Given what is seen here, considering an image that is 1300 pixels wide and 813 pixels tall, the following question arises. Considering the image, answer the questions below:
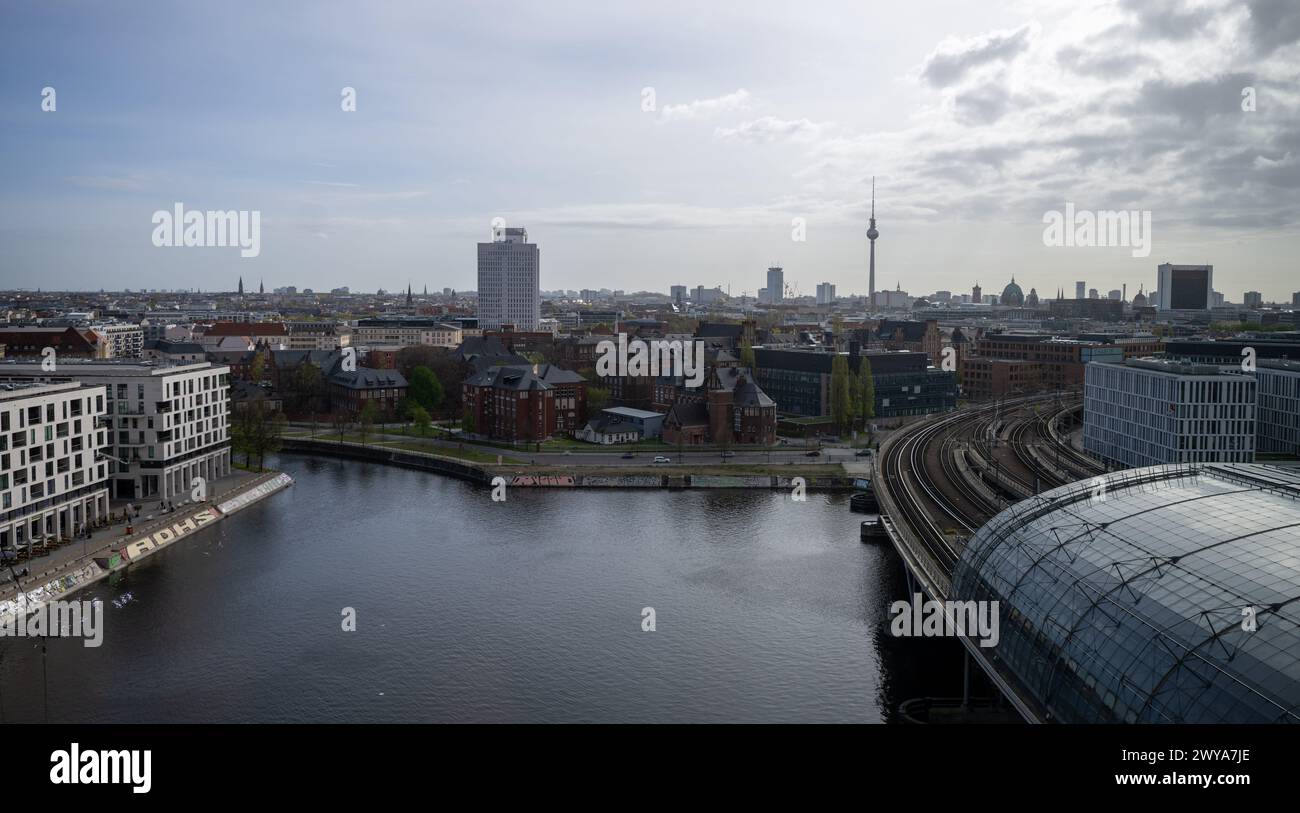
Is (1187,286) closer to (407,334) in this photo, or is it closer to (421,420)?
(407,334)

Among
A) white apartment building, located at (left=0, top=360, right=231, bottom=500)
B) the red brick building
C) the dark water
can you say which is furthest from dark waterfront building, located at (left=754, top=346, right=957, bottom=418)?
white apartment building, located at (left=0, top=360, right=231, bottom=500)

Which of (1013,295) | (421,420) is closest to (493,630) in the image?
(421,420)

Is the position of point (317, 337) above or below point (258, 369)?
above

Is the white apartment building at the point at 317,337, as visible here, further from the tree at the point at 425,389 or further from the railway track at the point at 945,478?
the railway track at the point at 945,478

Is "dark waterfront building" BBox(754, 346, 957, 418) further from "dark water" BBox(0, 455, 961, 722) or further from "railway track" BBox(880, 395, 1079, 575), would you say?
"dark water" BBox(0, 455, 961, 722)
